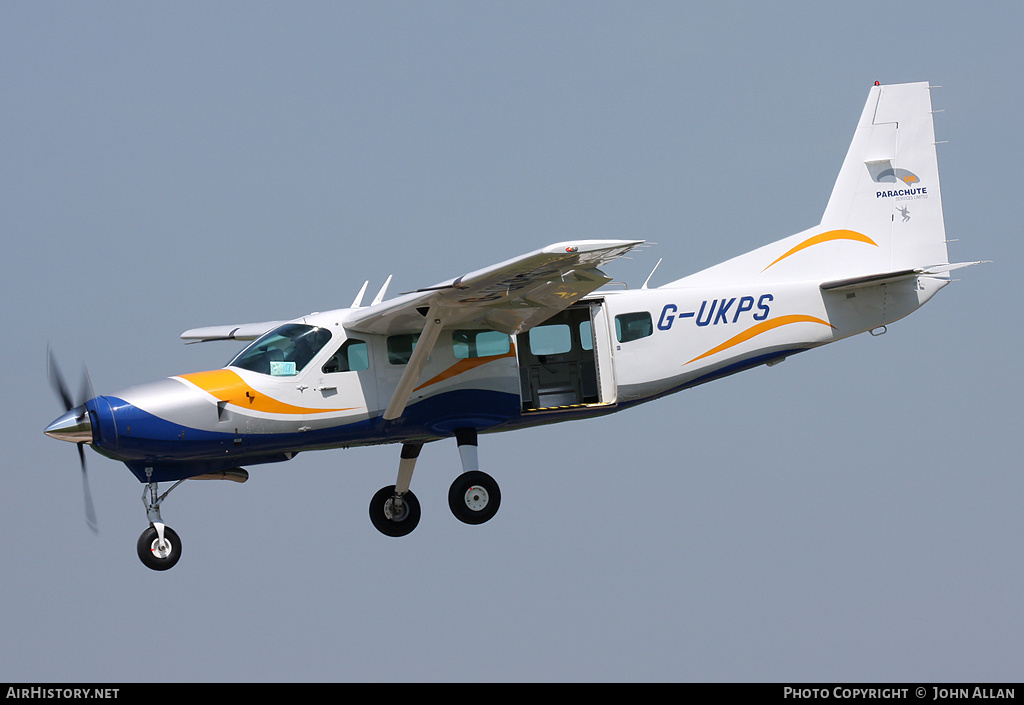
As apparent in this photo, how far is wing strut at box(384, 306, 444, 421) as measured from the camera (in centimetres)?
1683

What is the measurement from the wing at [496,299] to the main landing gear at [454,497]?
1194 mm

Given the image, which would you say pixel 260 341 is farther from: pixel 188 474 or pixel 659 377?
pixel 659 377

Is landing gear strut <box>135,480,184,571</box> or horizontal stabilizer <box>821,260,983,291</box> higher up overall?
horizontal stabilizer <box>821,260,983,291</box>

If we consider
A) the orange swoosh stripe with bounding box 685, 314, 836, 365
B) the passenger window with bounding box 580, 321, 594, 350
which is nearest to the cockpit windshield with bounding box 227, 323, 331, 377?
the passenger window with bounding box 580, 321, 594, 350

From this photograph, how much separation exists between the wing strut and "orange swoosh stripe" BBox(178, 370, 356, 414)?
1.16m

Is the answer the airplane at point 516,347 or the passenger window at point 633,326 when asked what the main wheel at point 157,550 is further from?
the passenger window at point 633,326

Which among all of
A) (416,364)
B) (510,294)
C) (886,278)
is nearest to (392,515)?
(416,364)

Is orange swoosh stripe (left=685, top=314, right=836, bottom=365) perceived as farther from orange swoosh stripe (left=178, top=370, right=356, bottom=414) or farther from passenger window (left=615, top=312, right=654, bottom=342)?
orange swoosh stripe (left=178, top=370, right=356, bottom=414)

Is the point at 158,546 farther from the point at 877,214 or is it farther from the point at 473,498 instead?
Answer: the point at 877,214

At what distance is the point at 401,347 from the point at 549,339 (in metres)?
1.97

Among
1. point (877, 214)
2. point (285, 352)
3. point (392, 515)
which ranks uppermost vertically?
point (877, 214)

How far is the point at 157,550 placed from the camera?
55.5 ft

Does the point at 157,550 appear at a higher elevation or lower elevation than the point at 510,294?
lower

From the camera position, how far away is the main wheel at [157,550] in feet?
55.5
